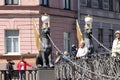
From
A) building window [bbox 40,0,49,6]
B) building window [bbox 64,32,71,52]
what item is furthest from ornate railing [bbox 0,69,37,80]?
building window [bbox 64,32,71,52]

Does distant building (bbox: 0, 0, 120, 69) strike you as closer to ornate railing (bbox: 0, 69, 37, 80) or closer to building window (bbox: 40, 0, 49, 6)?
building window (bbox: 40, 0, 49, 6)

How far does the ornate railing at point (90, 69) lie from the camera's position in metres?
20.8

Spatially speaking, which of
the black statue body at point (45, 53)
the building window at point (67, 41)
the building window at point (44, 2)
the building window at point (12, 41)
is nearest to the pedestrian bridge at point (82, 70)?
the black statue body at point (45, 53)

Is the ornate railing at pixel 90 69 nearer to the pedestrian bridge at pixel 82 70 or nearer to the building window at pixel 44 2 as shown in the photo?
the pedestrian bridge at pixel 82 70

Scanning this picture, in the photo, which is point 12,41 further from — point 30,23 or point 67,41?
point 67,41

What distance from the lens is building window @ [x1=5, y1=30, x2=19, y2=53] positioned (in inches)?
1941

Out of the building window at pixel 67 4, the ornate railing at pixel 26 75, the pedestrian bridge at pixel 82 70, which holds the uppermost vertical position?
the building window at pixel 67 4

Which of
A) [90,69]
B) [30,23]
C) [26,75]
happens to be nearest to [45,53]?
[26,75]

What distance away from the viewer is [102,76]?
21.3m

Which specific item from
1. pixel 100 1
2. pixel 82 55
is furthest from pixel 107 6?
pixel 82 55

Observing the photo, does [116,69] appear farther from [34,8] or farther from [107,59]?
[34,8]

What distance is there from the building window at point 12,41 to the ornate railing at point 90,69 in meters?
20.9

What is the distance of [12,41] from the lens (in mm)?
49375

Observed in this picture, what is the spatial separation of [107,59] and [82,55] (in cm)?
553
